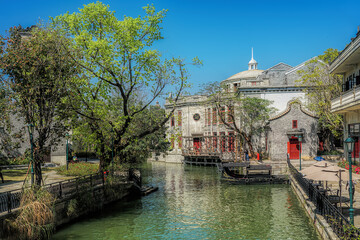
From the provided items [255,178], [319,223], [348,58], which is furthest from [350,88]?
[319,223]

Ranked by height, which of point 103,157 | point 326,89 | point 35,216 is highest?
point 326,89

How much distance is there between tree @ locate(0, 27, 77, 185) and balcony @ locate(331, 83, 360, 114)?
17151 millimetres

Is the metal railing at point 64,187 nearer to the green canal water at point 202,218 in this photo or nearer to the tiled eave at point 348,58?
the green canal water at point 202,218

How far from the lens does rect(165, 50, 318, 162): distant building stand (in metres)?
42.6

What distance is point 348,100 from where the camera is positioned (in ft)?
74.5

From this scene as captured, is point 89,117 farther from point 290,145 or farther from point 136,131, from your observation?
point 290,145

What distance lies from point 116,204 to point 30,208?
861cm

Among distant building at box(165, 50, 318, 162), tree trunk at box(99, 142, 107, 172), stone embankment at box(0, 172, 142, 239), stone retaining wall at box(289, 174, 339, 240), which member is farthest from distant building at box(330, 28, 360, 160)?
tree trunk at box(99, 142, 107, 172)

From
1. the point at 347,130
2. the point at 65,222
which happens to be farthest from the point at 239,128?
the point at 65,222

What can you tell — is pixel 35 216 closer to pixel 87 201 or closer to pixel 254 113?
pixel 87 201

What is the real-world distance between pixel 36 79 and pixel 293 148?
29.7m

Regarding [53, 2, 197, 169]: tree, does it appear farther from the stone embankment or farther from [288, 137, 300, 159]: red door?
[288, 137, 300, 159]: red door

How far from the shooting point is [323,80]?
35.0 metres

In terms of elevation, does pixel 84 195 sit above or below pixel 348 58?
below
